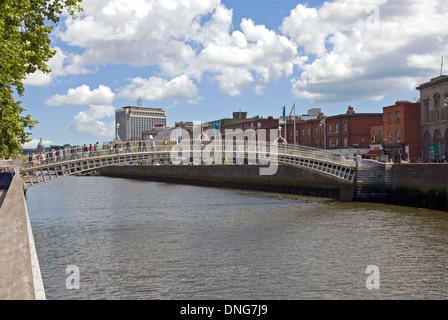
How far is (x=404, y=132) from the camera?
5078 cm

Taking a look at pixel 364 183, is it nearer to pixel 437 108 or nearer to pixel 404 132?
pixel 437 108

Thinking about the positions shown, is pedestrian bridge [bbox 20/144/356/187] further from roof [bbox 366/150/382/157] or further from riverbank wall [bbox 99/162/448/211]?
roof [bbox 366/150/382/157]

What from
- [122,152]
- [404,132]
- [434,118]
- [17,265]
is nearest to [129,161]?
[122,152]

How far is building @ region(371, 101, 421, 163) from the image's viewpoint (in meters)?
50.3

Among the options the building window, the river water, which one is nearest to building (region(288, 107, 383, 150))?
the building window

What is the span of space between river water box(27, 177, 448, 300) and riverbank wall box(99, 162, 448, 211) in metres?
2.50

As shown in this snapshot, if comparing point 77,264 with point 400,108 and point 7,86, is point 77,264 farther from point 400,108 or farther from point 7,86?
point 400,108

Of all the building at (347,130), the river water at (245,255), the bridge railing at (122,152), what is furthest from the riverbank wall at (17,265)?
the building at (347,130)

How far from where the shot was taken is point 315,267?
14.7 m

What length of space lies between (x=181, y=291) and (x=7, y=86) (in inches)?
527

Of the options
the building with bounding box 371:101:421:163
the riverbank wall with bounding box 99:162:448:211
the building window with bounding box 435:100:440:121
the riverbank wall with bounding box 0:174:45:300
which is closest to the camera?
the riverbank wall with bounding box 0:174:45:300

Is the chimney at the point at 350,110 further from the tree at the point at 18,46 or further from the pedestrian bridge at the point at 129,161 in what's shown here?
the tree at the point at 18,46

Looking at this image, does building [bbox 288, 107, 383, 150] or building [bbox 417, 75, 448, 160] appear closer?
building [bbox 417, 75, 448, 160]
